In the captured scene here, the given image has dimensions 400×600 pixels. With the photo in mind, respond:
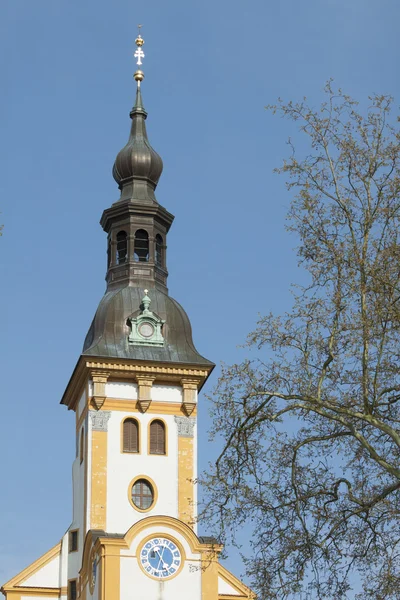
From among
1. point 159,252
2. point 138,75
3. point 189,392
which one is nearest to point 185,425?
point 189,392

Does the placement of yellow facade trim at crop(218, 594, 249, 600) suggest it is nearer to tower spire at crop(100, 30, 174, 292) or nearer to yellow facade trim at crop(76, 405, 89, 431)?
yellow facade trim at crop(76, 405, 89, 431)

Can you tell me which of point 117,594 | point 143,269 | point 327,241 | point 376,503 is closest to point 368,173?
point 327,241

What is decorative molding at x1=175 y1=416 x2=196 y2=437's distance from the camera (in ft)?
141

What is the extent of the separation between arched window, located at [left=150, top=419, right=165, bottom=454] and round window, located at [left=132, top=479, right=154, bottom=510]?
112 centimetres

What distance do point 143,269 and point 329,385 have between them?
1040 inches

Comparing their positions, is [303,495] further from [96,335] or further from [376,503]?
[96,335]

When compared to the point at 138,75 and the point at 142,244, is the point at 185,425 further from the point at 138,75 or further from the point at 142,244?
the point at 138,75

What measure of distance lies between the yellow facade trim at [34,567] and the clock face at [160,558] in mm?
4043

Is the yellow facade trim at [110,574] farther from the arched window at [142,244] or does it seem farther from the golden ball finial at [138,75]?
the golden ball finial at [138,75]

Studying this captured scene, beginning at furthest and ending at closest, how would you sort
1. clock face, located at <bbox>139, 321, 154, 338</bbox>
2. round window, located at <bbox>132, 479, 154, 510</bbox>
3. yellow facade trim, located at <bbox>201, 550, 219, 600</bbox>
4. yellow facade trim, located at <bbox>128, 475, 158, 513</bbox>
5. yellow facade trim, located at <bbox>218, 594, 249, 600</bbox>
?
clock face, located at <bbox>139, 321, 154, 338</bbox> → yellow facade trim, located at <bbox>218, 594, 249, 600</bbox> → round window, located at <bbox>132, 479, 154, 510</bbox> → yellow facade trim, located at <bbox>128, 475, 158, 513</bbox> → yellow facade trim, located at <bbox>201, 550, 219, 600</bbox>

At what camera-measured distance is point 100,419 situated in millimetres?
42719

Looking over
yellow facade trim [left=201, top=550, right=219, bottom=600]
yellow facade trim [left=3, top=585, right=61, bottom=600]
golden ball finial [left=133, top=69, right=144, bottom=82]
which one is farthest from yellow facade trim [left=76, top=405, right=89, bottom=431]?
golden ball finial [left=133, top=69, right=144, bottom=82]

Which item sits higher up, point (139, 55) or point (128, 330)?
point (139, 55)

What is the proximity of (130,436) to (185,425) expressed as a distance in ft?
6.01
